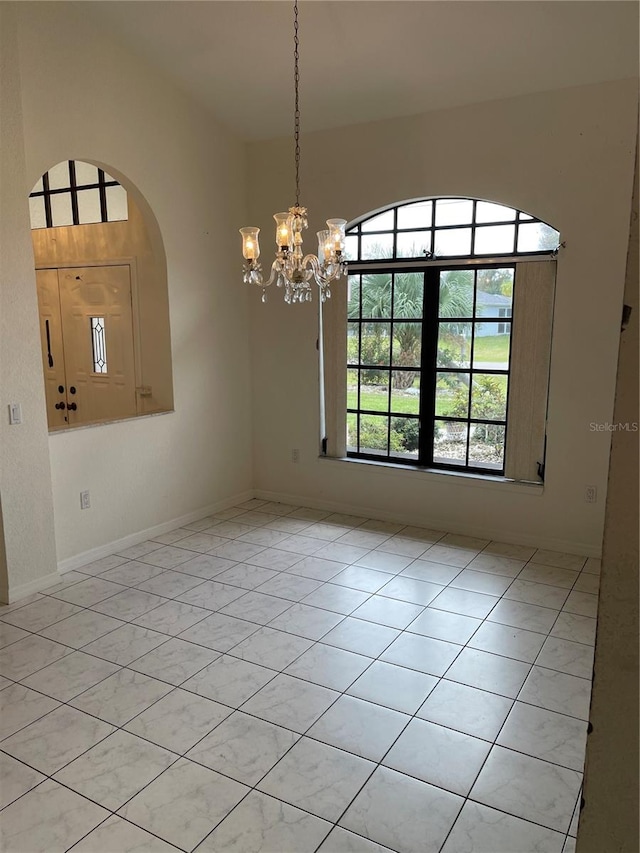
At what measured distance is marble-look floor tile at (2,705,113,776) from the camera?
7.66 feet

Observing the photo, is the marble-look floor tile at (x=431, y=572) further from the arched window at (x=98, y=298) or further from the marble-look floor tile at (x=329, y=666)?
the arched window at (x=98, y=298)

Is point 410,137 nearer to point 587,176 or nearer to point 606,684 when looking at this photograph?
point 587,176

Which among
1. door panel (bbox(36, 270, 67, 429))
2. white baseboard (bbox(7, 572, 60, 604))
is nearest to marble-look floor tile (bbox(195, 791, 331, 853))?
white baseboard (bbox(7, 572, 60, 604))

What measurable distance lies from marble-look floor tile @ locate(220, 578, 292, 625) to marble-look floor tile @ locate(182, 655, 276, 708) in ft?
1.42

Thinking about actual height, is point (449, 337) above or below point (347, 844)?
above

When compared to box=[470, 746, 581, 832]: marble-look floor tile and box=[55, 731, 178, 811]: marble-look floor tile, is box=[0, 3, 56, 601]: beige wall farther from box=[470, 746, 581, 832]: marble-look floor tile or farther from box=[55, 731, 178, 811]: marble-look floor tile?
box=[470, 746, 581, 832]: marble-look floor tile

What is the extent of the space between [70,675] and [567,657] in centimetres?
238

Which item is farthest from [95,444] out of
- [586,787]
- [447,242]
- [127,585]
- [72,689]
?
[586,787]

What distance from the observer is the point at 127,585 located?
3.87 m

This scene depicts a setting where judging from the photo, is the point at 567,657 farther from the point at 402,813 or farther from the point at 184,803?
the point at 184,803

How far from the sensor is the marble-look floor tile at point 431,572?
155 inches

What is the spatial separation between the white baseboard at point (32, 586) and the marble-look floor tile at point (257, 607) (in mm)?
1171

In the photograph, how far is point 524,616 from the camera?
344cm

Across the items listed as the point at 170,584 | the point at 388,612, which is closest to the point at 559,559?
the point at 388,612
